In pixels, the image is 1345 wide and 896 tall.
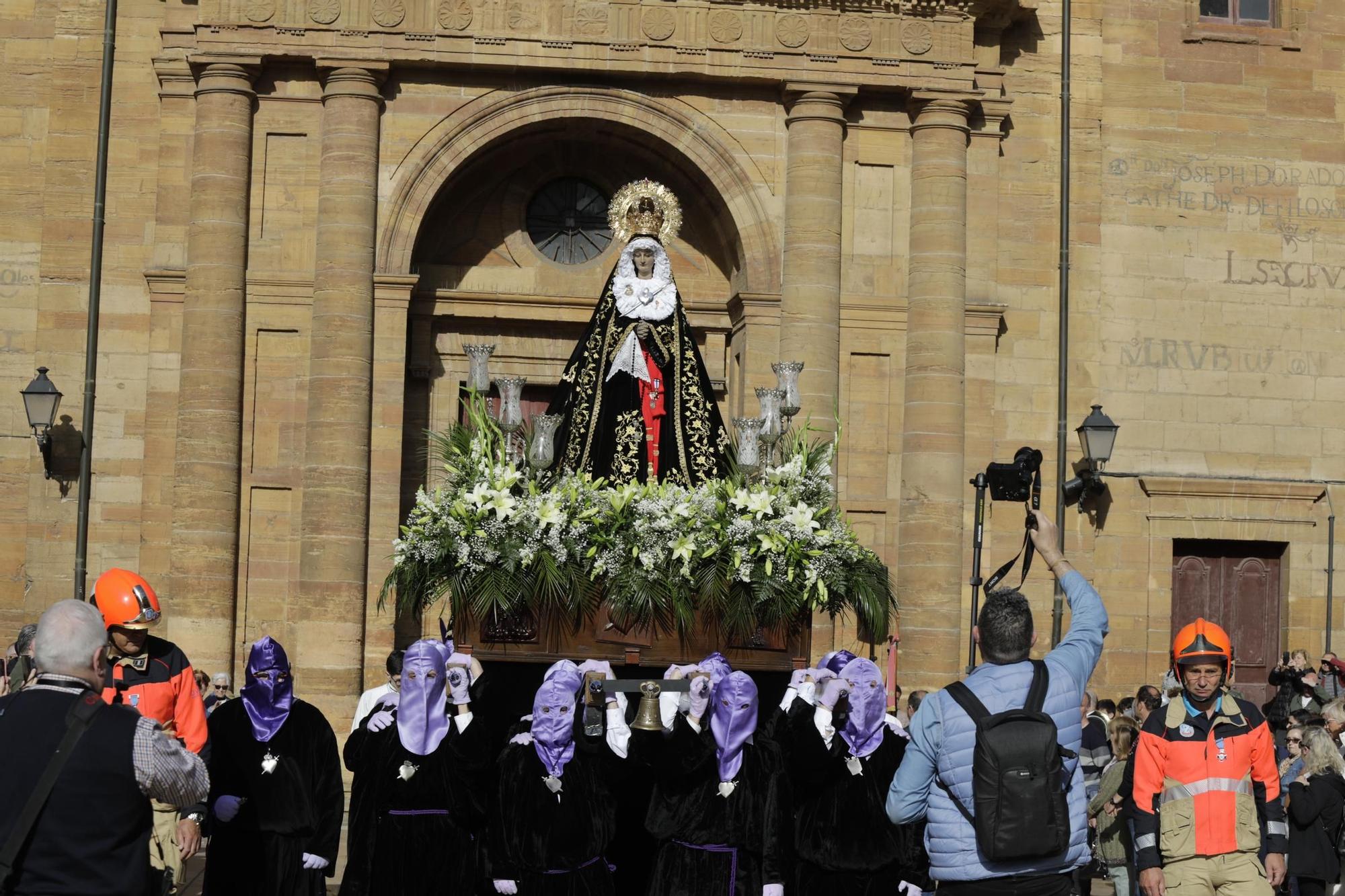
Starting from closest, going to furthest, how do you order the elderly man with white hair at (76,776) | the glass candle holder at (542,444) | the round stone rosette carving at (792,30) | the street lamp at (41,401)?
the elderly man with white hair at (76,776)
the glass candle holder at (542,444)
the street lamp at (41,401)
the round stone rosette carving at (792,30)

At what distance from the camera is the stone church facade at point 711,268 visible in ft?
60.9

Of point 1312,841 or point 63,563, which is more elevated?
point 63,563

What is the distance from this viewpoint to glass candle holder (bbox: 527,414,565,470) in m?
12.4

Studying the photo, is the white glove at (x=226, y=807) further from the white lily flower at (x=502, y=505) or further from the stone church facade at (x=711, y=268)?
the stone church facade at (x=711, y=268)

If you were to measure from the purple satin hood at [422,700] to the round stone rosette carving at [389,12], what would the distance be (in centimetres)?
1022

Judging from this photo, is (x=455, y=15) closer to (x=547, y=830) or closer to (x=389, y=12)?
(x=389, y=12)

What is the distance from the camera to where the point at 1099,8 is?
20.8 metres

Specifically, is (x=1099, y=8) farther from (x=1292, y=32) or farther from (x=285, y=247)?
(x=285, y=247)

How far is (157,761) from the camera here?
20.2 ft

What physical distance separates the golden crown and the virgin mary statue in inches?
12.5

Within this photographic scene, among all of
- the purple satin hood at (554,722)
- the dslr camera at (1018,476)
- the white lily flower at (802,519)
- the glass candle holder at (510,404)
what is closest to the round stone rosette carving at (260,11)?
the glass candle holder at (510,404)

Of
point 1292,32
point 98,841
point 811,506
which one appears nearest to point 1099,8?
point 1292,32

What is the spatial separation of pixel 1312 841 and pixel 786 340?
29.0ft

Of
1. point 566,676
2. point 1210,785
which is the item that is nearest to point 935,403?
point 566,676
